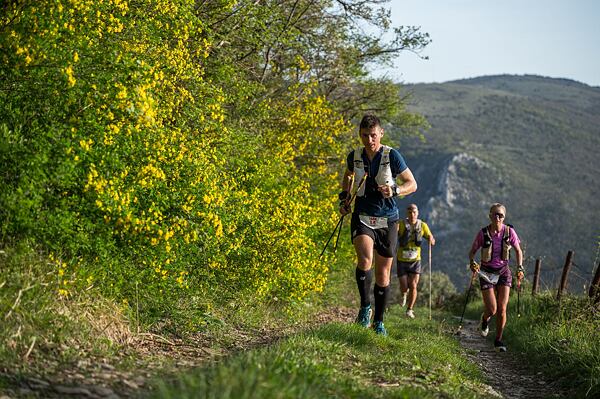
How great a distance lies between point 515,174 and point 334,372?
114 metres

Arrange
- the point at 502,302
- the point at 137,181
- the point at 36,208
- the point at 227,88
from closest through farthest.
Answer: the point at 36,208, the point at 137,181, the point at 502,302, the point at 227,88

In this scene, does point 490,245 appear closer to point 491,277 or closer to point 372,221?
point 491,277

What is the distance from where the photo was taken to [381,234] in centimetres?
933

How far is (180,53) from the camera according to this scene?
9391 mm

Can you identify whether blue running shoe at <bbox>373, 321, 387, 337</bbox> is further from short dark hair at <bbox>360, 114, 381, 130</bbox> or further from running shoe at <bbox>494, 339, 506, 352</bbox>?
running shoe at <bbox>494, 339, 506, 352</bbox>

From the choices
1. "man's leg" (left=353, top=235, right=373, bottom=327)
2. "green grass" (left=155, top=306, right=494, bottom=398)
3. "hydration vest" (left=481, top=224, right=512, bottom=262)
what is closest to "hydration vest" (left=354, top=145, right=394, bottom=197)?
"man's leg" (left=353, top=235, right=373, bottom=327)

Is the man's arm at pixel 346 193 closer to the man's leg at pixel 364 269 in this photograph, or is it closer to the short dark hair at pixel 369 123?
the man's leg at pixel 364 269

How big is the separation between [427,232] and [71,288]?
35.9 feet

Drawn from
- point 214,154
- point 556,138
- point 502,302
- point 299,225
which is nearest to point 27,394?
point 214,154

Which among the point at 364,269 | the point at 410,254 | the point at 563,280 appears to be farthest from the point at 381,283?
the point at 410,254

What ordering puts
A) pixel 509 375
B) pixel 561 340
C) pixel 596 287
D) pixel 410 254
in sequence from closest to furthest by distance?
pixel 509 375 → pixel 561 340 → pixel 596 287 → pixel 410 254

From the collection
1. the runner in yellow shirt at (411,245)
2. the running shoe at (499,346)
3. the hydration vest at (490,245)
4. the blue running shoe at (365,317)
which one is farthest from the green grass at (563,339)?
the blue running shoe at (365,317)

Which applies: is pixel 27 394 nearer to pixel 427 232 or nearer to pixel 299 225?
pixel 299 225

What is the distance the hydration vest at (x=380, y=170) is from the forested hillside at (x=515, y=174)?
72790 mm
